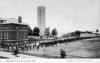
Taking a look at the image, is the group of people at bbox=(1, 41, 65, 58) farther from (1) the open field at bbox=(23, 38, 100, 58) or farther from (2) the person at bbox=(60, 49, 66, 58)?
(1) the open field at bbox=(23, 38, 100, 58)

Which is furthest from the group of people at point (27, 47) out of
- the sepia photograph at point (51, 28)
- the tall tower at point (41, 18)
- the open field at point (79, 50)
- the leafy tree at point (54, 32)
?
the tall tower at point (41, 18)

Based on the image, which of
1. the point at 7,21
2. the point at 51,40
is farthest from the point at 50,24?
the point at 7,21

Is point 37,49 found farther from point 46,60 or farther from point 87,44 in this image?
point 87,44

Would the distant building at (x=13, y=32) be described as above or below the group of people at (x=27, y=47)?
above

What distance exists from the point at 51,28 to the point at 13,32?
979mm

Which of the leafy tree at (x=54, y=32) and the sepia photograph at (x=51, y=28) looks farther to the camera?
the leafy tree at (x=54, y=32)

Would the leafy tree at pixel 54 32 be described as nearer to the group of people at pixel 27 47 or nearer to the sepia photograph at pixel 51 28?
the sepia photograph at pixel 51 28

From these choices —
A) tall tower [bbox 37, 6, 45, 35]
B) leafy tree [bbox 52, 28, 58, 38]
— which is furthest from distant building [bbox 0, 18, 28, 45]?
leafy tree [bbox 52, 28, 58, 38]

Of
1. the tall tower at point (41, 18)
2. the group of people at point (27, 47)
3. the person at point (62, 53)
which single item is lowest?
the person at point (62, 53)

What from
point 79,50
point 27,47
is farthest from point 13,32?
point 79,50

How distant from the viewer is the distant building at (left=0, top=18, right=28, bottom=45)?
278cm

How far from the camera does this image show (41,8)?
3035mm

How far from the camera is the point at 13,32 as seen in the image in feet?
9.24

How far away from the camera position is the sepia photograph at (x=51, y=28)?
111 inches
